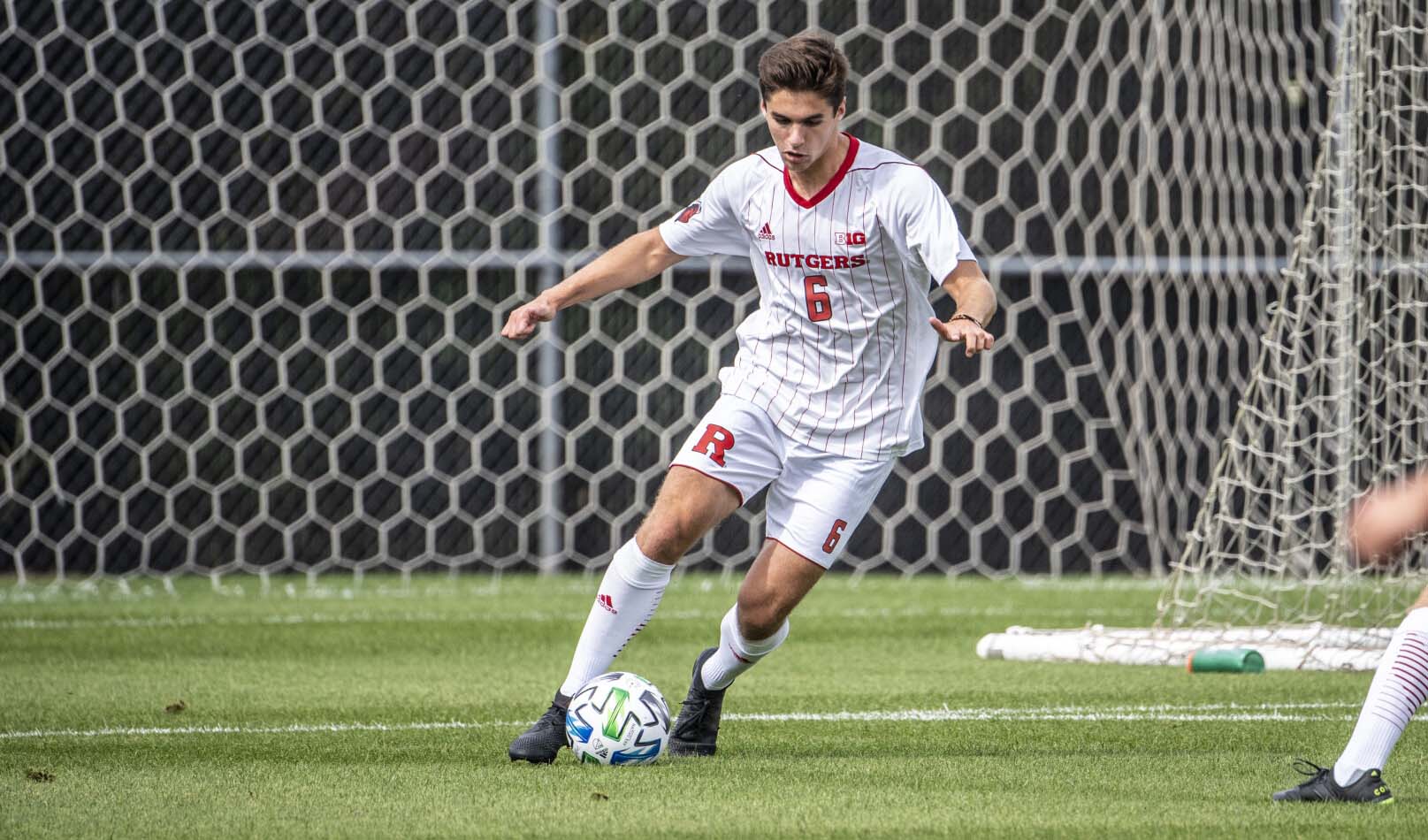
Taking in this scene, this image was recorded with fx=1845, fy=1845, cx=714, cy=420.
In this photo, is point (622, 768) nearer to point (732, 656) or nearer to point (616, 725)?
point (616, 725)

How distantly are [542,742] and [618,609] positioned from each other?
0.35 metres

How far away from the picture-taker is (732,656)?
4234 mm

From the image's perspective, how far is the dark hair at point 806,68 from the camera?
3908 mm

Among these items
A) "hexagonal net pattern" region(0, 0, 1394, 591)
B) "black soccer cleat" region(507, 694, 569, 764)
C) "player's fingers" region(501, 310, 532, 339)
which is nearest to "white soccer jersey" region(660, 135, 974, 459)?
"player's fingers" region(501, 310, 532, 339)

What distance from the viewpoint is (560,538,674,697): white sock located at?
411 centimetres

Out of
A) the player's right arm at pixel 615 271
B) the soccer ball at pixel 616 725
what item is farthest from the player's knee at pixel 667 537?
the player's right arm at pixel 615 271

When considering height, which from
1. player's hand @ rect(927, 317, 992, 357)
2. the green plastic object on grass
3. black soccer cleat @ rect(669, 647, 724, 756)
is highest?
player's hand @ rect(927, 317, 992, 357)

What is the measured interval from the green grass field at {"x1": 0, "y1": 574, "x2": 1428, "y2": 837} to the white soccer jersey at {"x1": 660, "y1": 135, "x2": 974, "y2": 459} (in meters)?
0.76

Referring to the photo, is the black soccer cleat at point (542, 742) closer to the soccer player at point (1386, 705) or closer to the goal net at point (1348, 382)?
the soccer player at point (1386, 705)

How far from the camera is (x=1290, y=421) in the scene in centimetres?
586

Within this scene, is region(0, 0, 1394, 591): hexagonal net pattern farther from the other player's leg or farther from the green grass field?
the other player's leg

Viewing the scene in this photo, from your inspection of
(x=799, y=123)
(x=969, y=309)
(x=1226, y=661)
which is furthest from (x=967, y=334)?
(x=1226, y=661)

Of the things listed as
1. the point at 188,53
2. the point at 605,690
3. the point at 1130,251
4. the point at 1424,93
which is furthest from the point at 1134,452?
the point at 605,690

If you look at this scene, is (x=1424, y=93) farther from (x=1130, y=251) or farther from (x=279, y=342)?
(x=279, y=342)
